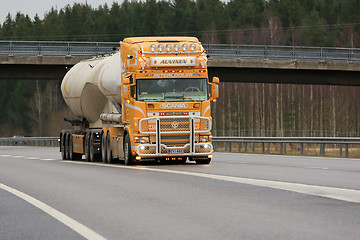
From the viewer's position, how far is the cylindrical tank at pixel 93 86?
27.6 meters

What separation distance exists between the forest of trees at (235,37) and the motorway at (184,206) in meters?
78.0

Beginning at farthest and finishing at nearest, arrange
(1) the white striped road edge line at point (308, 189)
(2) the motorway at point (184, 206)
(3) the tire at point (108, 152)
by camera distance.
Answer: (3) the tire at point (108, 152) < (1) the white striped road edge line at point (308, 189) < (2) the motorway at point (184, 206)

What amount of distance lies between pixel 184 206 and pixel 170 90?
41.9ft

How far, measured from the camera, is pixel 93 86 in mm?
30078

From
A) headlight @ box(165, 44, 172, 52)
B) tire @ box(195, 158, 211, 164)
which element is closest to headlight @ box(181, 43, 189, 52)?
headlight @ box(165, 44, 172, 52)

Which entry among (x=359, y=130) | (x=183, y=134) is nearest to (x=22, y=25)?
(x=359, y=130)

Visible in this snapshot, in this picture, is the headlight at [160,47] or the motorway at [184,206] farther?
the headlight at [160,47]

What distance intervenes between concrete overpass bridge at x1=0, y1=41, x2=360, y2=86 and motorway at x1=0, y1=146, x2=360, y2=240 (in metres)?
38.8

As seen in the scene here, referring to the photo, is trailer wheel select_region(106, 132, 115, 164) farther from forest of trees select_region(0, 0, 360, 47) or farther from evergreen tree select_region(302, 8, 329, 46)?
evergreen tree select_region(302, 8, 329, 46)

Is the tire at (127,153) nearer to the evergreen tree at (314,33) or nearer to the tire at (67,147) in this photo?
the tire at (67,147)

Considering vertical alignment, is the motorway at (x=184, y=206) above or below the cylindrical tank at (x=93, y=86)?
below

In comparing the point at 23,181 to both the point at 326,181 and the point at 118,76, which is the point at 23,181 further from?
the point at 118,76

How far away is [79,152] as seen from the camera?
1259 inches

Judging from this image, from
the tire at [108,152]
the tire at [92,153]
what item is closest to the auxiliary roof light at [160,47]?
the tire at [108,152]
